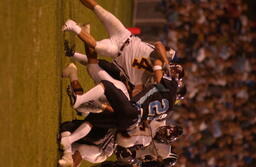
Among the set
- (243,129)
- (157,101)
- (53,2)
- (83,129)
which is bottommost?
(243,129)

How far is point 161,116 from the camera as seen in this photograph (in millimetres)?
4145

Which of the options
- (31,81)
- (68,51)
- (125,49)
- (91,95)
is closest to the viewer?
(91,95)

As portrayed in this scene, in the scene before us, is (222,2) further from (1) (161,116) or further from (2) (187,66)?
(1) (161,116)

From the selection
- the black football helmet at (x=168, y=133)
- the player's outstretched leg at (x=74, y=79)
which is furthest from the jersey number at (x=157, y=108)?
the player's outstretched leg at (x=74, y=79)

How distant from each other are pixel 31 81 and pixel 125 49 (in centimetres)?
109

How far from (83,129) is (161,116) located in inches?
33.0

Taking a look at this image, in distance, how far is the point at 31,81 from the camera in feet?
13.0

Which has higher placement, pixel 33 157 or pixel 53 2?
pixel 53 2

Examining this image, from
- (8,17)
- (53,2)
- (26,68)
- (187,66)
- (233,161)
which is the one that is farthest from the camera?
(233,161)

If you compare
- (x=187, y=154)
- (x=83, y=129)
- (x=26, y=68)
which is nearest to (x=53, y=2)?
(x=26, y=68)

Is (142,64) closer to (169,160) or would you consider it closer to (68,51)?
(68,51)

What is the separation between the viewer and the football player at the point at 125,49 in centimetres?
417

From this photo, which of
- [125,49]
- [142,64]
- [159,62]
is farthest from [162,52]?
[125,49]

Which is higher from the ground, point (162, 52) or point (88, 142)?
point (162, 52)
